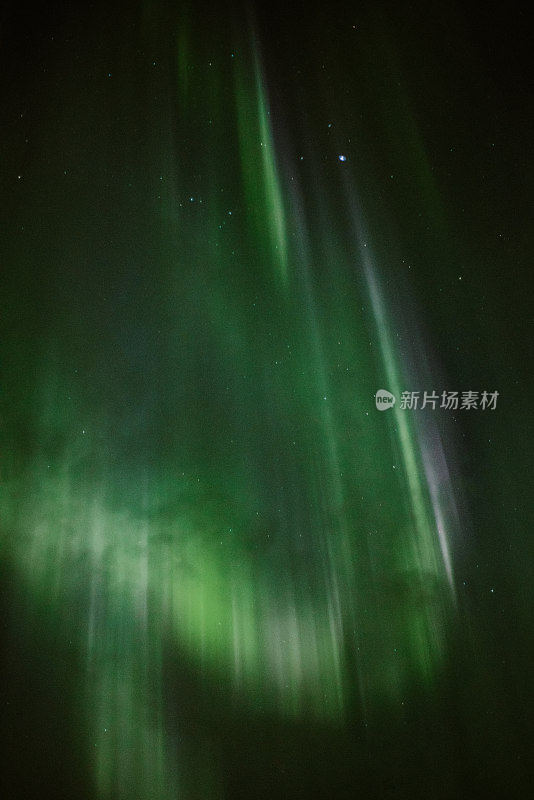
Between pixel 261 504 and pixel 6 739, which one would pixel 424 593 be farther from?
pixel 6 739

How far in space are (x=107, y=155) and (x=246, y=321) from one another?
54.7 inches

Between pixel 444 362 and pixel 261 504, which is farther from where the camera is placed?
pixel 261 504

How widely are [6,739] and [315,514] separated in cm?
238

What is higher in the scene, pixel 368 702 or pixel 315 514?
pixel 315 514

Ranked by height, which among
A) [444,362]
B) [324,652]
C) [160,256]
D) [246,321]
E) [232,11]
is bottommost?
[324,652]

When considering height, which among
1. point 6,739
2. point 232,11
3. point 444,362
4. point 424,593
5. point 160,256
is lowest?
point 6,739

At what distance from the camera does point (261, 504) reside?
3.69m

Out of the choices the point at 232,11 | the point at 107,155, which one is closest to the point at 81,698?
the point at 107,155

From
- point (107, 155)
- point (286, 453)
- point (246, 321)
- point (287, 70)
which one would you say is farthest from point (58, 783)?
point (287, 70)

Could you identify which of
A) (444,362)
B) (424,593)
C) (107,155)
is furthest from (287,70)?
(424,593)

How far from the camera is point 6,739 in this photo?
11.4ft

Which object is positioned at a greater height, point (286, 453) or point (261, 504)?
point (286, 453)

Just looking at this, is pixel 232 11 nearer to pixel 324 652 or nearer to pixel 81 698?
pixel 324 652

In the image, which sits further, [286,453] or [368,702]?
[286,453]
